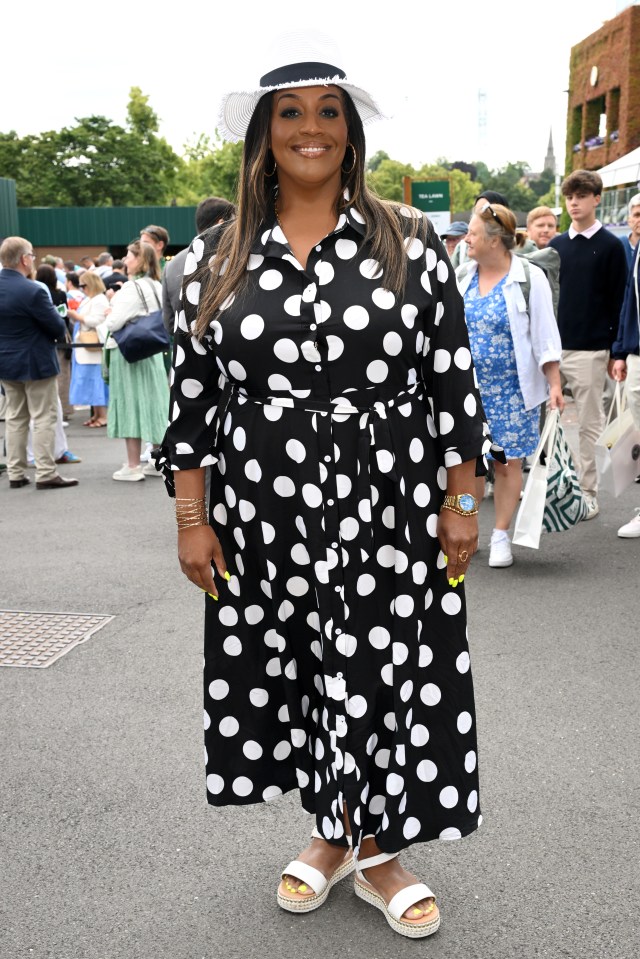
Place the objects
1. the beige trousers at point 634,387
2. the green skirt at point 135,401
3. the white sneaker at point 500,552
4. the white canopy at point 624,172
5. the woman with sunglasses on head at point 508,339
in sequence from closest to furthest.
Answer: the woman with sunglasses on head at point 508,339 < the white sneaker at point 500,552 < the beige trousers at point 634,387 < the green skirt at point 135,401 < the white canopy at point 624,172

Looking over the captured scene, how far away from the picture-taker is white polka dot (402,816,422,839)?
Answer: 8.98 ft

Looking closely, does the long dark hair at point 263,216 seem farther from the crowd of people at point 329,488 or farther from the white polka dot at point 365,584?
the white polka dot at point 365,584

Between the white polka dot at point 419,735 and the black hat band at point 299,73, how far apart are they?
1652 millimetres

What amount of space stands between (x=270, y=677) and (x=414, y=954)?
0.79m

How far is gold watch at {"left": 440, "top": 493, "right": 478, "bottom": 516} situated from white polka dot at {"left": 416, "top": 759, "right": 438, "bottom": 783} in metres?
0.67

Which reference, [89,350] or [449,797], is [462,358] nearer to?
[449,797]

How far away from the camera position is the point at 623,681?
Result: 4.44m

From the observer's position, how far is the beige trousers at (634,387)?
21.2 ft

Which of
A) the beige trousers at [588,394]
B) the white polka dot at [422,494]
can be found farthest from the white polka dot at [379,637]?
the beige trousers at [588,394]

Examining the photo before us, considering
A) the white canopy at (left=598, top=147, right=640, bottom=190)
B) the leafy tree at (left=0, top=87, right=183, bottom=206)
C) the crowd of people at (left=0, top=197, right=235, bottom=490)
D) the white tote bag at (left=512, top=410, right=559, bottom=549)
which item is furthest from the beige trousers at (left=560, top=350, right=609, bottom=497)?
the leafy tree at (left=0, top=87, right=183, bottom=206)

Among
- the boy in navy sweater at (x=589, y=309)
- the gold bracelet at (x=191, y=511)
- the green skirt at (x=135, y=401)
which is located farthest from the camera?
the green skirt at (x=135, y=401)

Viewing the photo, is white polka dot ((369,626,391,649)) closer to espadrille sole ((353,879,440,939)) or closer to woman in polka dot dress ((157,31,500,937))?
woman in polka dot dress ((157,31,500,937))

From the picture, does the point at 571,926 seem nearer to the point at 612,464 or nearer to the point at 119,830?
the point at 119,830

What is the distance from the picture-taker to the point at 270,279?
252cm
